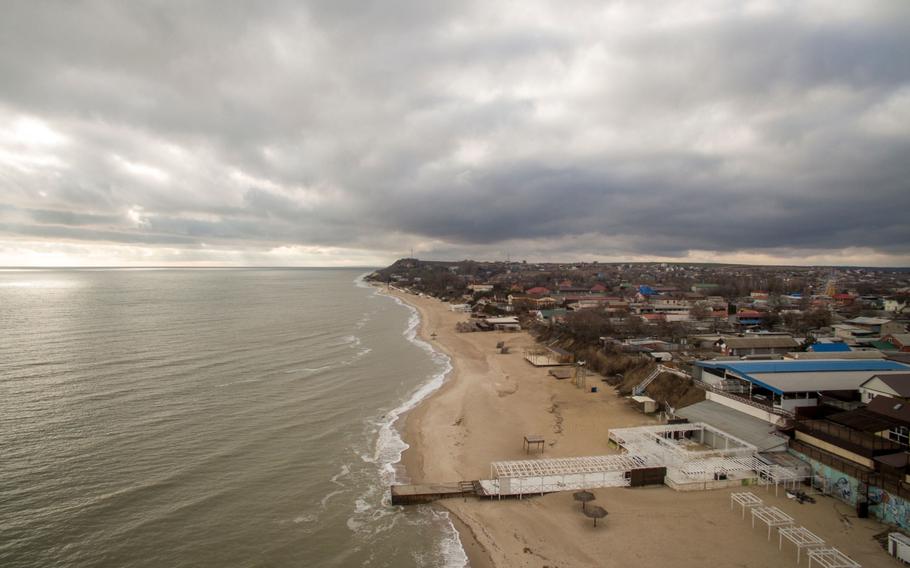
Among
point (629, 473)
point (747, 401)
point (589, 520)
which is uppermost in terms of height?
point (747, 401)

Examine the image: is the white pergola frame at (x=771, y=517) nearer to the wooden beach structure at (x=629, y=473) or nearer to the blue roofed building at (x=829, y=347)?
the wooden beach structure at (x=629, y=473)

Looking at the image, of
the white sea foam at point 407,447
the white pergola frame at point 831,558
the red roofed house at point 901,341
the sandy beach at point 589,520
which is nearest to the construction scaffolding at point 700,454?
the sandy beach at point 589,520

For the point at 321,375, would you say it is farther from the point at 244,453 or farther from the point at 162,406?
the point at 244,453

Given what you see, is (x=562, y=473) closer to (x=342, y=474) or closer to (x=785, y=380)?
(x=342, y=474)

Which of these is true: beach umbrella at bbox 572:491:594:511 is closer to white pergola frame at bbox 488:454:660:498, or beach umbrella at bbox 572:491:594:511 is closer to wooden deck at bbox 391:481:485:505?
white pergola frame at bbox 488:454:660:498

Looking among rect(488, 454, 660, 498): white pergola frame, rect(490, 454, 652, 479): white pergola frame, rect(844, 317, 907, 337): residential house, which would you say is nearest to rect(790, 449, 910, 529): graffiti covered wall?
rect(488, 454, 660, 498): white pergola frame

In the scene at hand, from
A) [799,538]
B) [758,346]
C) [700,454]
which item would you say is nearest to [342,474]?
[700,454]
